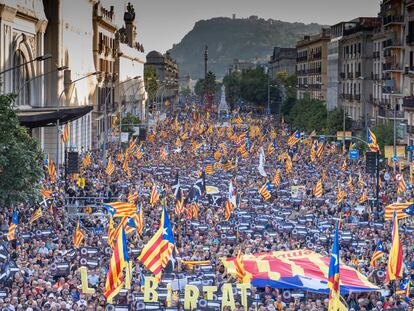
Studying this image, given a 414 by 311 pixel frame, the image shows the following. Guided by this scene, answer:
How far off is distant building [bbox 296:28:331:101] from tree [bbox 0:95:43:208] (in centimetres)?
9655

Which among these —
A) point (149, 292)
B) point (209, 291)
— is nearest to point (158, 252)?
point (209, 291)

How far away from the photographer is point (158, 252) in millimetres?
26766

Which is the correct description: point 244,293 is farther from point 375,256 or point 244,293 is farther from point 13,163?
point 13,163

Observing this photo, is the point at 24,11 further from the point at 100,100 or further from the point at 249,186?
the point at 100,100

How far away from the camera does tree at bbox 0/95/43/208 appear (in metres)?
33.5

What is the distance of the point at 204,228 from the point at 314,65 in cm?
10521

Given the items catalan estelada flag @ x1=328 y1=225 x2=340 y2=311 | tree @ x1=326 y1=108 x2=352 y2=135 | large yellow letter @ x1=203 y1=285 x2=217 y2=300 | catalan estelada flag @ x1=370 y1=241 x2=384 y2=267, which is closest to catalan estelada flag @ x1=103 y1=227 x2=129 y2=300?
large yellow letter @ x1=203 y1=285 x2=217 y2=300

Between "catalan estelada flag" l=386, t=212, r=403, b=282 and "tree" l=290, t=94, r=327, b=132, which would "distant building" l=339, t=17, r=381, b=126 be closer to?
"tree" l=290, t=94, r=327, b=132

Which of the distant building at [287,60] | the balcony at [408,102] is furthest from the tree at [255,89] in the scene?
the balcony at [408,102]

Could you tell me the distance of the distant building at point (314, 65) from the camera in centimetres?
13262

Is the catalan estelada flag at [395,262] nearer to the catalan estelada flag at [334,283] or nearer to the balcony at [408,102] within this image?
the catalan estelada flag at [334,283]

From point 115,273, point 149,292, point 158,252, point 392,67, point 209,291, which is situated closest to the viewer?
point 115,273

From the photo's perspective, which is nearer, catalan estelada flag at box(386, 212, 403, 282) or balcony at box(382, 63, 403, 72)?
catalan estelada flag at box(386, 212, 403, 282)

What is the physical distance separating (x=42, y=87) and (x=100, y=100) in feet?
94.6
